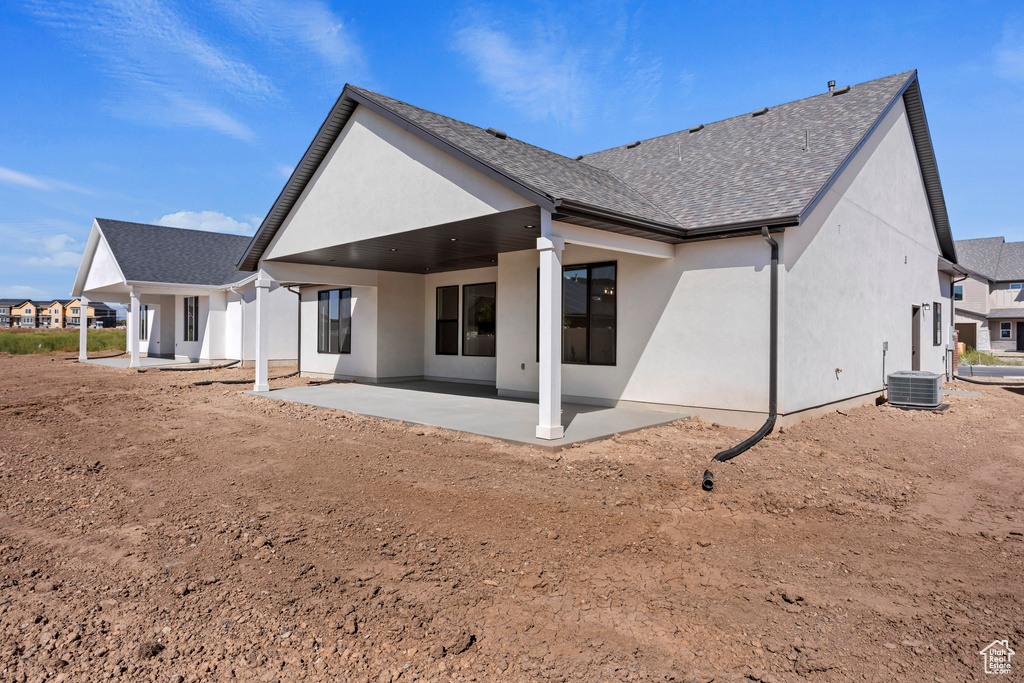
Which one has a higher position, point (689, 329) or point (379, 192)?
point (379, 192)

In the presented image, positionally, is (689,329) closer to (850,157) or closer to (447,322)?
(850,157)

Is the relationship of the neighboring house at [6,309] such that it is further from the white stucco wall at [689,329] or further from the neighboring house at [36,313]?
the white stucco wall at [689,329]

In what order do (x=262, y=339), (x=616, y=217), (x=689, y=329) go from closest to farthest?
(x=616, y=217)
(x=689, y=329)
(x=262, y=339)

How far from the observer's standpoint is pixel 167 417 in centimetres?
1022

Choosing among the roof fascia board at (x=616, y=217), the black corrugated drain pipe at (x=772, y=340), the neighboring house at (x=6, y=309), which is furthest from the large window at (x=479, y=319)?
the neighboring house at (x=6, y=309)

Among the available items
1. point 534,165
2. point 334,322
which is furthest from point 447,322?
point 534,165

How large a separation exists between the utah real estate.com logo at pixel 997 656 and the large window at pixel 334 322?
50.8 feet

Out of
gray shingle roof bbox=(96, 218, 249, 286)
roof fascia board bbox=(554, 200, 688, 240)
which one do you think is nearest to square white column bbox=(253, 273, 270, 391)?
roof fascia board bbox=(554, 200, 688, 240)

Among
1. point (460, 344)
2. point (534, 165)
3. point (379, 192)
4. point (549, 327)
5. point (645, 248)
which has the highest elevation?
point (534, 165)

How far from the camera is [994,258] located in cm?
3688

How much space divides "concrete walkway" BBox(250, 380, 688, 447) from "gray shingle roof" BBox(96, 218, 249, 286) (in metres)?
12.6

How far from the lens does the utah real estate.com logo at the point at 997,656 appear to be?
2.72 m

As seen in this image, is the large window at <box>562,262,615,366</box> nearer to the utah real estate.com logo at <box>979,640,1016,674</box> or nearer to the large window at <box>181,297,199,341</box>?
the utah real estate.com logo at <box>979,640,1016,674</box>

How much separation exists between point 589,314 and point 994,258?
40944 mm
